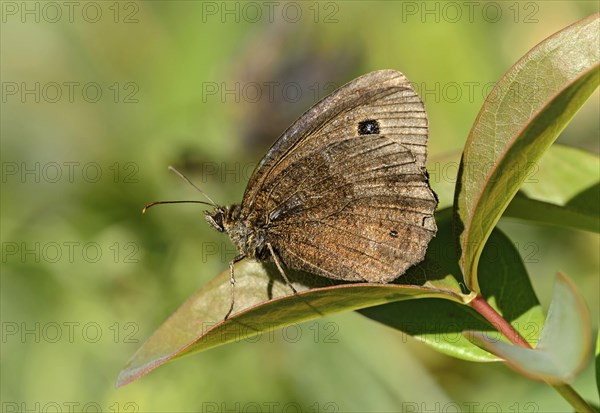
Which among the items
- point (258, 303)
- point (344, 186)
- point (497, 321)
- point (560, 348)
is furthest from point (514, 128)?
point (344, 186)

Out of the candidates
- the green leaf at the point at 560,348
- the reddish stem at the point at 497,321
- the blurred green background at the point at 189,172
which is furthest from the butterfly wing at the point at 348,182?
the blurred green background at the point at 189,172

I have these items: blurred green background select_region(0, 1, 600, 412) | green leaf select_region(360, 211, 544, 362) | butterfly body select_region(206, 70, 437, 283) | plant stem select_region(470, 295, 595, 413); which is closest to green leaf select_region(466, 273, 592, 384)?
plant stem select_region(470, 295, 595, 413)

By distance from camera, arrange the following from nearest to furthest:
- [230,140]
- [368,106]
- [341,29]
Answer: [368,106]
[230,140]
[341,29]

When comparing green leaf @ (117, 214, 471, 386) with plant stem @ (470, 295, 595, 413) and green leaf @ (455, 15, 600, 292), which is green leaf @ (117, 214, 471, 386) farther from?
green leaf @ (455, 15, 600, 292)

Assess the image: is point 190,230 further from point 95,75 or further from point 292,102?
point 95,75

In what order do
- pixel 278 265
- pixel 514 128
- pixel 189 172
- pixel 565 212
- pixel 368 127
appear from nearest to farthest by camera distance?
pixel 514 128
pixel 565 212
pixel 278 265
pixel 368 127
pixel 189 172

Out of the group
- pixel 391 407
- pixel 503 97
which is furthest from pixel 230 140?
pixel 503 97

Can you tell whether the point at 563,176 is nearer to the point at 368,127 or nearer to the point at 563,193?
the point at 563,193
